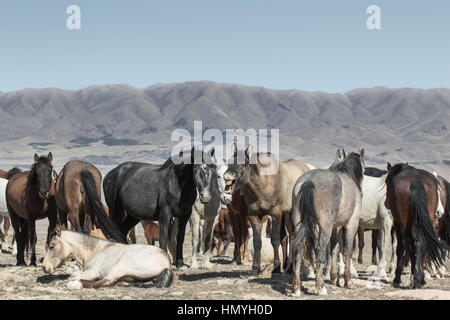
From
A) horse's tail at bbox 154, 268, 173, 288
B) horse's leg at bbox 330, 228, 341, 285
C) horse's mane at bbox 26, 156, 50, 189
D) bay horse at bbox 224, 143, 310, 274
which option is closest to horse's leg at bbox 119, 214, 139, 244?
horse's mane at bbox 26, 156, 50, 189

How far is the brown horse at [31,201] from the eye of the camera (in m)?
12.8

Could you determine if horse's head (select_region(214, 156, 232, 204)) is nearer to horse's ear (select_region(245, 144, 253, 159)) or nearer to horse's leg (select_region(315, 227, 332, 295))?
horse's ear (select_region(245, 144, 253, 159))

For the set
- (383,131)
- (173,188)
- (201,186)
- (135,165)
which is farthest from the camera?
(383,131)

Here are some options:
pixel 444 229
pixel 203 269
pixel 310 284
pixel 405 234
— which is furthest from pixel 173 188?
pixel 444 229

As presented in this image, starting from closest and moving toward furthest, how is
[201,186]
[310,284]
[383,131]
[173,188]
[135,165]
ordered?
[310,284]
[201,186]
[173,188]
[135,165]
[383,131]

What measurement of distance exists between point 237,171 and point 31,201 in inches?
209

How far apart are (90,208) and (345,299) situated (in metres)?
5.68

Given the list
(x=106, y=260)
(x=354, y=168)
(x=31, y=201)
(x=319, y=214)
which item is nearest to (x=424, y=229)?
(x=354, y=168)

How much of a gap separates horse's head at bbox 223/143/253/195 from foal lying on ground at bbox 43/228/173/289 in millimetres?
1725

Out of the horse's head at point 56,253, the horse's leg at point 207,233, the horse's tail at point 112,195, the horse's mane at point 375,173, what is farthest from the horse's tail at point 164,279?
the horse's mane at point 375,173

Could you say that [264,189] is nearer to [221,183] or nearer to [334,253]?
[221,183]

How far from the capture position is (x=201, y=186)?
11.1 meters

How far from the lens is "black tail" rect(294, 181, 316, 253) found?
8.85 m
